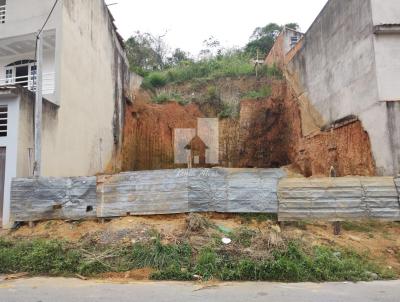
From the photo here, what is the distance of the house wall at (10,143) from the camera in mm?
11234

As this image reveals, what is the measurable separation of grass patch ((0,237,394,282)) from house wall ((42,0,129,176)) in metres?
4.69

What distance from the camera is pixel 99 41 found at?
1706 cm

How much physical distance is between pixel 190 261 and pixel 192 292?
1.43 meters

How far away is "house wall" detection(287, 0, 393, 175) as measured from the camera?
11312 mm

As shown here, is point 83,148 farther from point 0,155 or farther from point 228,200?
point 228,200

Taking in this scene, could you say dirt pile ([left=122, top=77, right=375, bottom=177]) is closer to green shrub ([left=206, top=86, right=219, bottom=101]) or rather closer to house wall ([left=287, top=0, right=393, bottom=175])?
green shrub ([left=206, top=86, right=219, bottom=101])

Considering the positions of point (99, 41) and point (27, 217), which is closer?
point (27, 217)

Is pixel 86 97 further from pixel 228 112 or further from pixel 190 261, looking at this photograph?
pixel 190 261

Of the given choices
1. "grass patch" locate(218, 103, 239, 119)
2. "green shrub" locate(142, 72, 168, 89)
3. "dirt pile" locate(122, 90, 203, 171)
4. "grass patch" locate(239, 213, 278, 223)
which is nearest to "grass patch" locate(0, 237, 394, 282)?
"grass patch" locate(239, 213, 278, 223)

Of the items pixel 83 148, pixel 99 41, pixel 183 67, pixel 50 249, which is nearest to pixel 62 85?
pixel 83 148

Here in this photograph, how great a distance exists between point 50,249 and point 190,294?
358cm

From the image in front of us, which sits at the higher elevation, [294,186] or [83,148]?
[83,148]

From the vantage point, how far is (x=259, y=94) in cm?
2292

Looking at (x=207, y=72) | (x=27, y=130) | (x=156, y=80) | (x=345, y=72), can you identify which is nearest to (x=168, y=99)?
(x=156, y=80)
